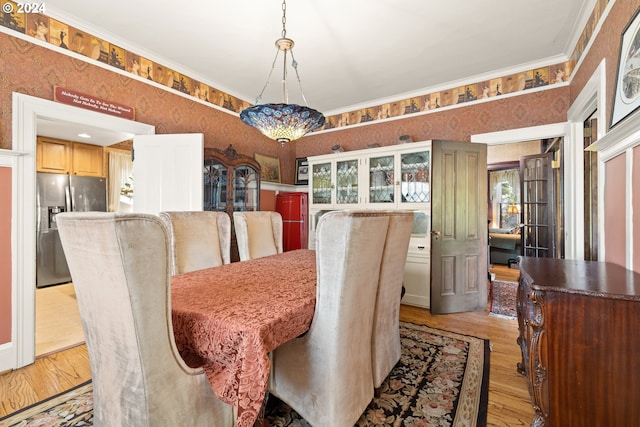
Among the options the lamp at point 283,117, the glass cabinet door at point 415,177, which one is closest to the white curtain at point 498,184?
the glass cabinet door at point 415,177

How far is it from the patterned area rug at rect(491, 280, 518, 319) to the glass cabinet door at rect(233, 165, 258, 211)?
314cm

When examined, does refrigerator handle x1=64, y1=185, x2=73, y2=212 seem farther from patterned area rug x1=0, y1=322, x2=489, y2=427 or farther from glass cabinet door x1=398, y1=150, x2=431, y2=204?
glass cabinet door x1=398, y1=150, x2=431, y2=204

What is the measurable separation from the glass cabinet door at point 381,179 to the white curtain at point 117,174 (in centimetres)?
441

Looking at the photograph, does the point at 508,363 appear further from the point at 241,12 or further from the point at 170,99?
the point at 170,99

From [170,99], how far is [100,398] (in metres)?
2.91

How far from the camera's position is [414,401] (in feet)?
5.47

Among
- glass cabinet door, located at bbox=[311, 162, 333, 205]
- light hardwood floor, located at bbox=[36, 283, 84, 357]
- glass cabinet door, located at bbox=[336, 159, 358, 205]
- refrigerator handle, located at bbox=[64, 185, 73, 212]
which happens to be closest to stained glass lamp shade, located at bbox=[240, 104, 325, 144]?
glass cabinet door, located at bbox=[336, 159, 358, 205]

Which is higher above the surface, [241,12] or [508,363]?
[241,12]

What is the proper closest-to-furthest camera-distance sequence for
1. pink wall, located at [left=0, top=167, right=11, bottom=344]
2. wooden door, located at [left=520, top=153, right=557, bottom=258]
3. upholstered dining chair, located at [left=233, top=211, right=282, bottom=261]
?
pink wall, located at [left=0, top=167, right=11, bottom=344]
upholstered dining chair, located at [left=233, top=211, right=282, bottom=261]
wooden door, located at [left=520, top=153, right=557, bottom=258]

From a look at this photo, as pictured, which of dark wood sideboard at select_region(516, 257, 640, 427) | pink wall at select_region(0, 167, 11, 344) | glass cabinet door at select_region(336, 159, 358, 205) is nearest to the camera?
dark wood sideboard at select_region(516, 257, 640, 427)

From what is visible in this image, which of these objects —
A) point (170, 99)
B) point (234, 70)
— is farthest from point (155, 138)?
point (234, 70)

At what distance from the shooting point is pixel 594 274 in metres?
1.36

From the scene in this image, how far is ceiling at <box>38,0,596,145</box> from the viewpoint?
2.18m

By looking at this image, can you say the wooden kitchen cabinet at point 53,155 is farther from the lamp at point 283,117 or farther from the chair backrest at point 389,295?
the chair backrest at point 389,295
